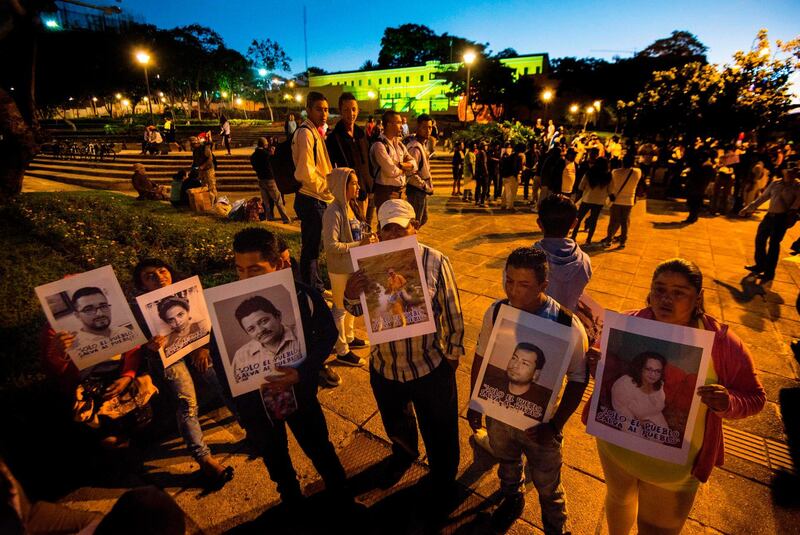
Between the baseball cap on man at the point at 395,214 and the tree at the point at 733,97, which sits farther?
the tree at the point at 733,97

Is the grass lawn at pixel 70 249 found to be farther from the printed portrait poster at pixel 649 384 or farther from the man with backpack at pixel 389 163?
the printed portrait poster at pixel 649 384

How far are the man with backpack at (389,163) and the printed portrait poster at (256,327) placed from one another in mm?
4046

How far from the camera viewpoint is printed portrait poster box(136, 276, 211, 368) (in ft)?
8.39

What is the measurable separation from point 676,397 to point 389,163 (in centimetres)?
506

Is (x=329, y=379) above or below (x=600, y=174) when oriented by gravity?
below

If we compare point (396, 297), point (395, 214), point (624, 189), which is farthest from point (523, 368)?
point (624, 189)

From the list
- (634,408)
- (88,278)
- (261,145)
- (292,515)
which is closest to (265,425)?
(292,515)

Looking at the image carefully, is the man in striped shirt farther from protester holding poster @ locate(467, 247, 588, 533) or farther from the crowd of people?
protester holding poster @ locate(467, 247, 588, 533)

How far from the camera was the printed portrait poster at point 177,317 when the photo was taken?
8.39 ft

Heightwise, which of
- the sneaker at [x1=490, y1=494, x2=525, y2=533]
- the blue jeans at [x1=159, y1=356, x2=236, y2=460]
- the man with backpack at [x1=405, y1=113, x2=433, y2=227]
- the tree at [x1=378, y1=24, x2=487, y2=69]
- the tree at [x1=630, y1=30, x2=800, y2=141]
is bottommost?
the sneaker at [x1=490, y1=494, x2=525, y2=533]

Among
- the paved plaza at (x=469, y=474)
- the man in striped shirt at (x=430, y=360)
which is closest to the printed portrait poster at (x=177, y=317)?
the paved plaza at (x=469, y=474)

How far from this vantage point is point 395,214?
2.34 meters

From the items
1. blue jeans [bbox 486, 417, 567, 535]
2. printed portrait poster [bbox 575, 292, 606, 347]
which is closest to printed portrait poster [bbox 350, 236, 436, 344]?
blue jeans [bbox 486, 417, 567, 535]

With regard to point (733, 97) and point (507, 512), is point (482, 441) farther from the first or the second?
point (733, 97)
